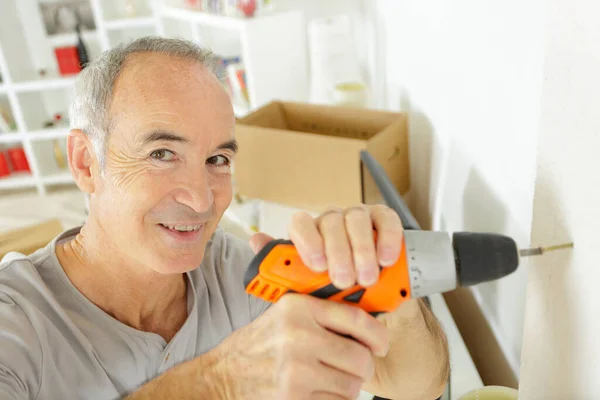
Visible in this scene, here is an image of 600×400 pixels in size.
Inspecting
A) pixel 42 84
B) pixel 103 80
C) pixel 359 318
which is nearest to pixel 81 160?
pixel 103 80

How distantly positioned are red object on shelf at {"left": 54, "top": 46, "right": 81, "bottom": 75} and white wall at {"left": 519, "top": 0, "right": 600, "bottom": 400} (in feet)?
11.6

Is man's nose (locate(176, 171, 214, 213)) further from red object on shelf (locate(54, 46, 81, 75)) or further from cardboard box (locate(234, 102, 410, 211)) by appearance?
red object on shelf (locate(54, 46, 81, 75))

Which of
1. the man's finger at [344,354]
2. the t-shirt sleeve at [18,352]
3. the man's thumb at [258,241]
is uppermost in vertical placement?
the man's thumb at [258,241]

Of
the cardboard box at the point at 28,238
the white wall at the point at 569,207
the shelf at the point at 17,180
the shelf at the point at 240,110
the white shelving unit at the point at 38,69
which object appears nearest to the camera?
the white wall at the point at 569,207

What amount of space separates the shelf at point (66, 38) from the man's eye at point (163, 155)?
123 inches

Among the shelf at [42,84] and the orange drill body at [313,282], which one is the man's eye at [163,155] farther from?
the shelf at [42,84]

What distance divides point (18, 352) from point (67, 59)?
10.5 ft

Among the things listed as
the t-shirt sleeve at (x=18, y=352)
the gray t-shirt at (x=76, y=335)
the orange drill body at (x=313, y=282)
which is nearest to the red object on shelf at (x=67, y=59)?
the gray t-shirt at (x=76, y=335)

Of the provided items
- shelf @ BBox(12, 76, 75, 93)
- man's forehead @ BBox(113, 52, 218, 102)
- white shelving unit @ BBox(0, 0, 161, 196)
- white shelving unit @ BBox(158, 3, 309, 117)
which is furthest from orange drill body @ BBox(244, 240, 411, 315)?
shelf @ BBox(12, 76, 75, 93)

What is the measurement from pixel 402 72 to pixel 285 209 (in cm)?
68

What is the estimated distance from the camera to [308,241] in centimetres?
63

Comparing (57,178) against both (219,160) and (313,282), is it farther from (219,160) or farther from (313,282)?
(313,282)

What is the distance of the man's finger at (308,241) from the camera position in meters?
0.62

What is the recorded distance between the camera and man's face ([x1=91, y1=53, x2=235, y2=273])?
2.87ft
